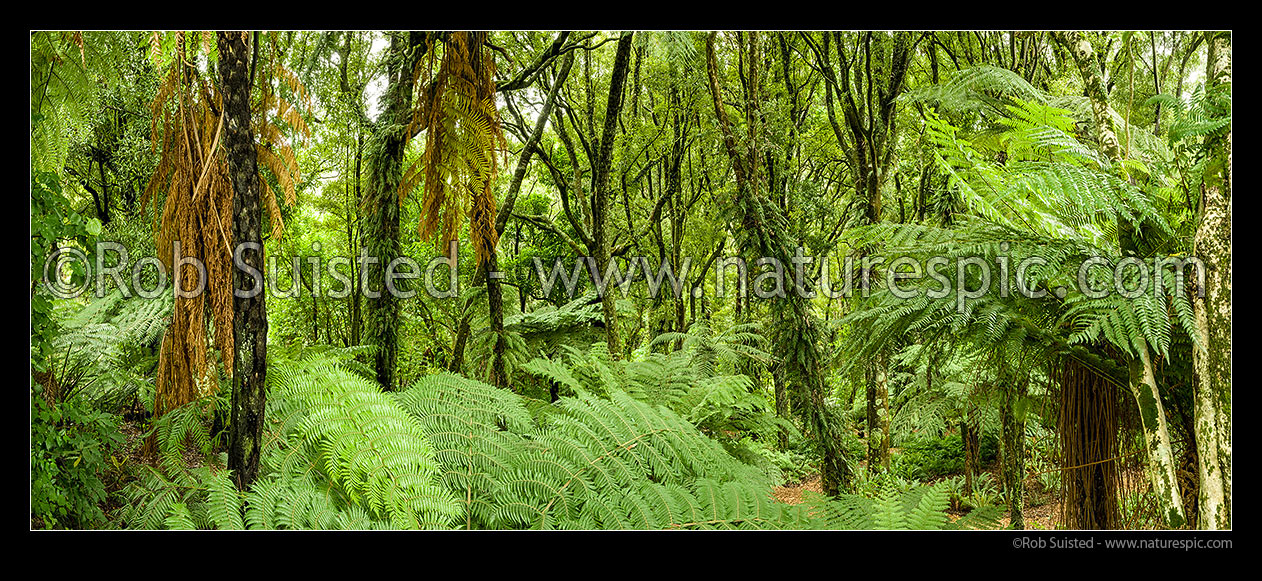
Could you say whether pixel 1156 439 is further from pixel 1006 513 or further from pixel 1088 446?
pixel 1006 513

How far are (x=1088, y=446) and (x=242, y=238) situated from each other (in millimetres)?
2154

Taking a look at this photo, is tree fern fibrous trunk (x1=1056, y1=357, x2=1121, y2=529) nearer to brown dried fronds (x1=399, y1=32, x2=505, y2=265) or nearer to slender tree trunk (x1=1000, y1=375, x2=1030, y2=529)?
slender tree trunk (x1=1000, y1=375, x2=1030, y2=529)

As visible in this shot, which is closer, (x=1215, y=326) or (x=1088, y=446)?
(x=1215, y=326)

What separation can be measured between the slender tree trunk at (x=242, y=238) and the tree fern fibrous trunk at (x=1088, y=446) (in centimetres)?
200

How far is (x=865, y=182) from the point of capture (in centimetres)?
451

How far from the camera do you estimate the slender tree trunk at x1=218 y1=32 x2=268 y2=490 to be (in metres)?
1.66

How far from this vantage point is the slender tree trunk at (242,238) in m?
1.66

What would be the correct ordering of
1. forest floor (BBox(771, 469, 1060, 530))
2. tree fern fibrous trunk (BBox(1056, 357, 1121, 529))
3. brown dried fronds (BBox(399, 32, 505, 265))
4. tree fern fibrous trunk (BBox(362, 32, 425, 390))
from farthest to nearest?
forest floor (BBox(771, 469, 1060, 530)), tree fern fibrous trunk (BBox(362, 32, 425, 390)), brown dried fronds (BBox(399, 32, 505, 265)), tree fern fibrous trunk (BBox(1056, 357, 1121, 529))

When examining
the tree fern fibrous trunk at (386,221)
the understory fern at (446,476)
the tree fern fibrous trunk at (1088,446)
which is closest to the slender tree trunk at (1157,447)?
the tree fern fibrous trunk at (1088,446)

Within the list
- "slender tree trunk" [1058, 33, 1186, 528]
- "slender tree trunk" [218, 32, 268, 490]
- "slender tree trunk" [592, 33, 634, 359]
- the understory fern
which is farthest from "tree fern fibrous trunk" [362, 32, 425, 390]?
"slender tree trunk" [1058, 33, 1186, 528]

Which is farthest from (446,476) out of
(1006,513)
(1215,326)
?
(1006,513)

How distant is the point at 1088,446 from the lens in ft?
5.23

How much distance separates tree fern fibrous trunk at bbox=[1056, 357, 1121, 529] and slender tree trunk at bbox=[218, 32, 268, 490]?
200cm

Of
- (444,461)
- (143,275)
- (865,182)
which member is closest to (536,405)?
(444,461)
